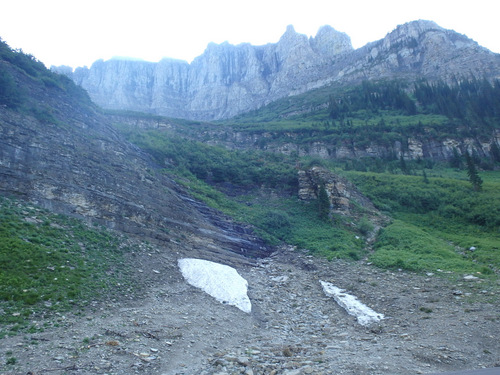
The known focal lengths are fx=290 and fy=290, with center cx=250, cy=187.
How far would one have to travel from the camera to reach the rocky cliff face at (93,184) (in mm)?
18125

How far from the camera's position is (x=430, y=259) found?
64.6 feet

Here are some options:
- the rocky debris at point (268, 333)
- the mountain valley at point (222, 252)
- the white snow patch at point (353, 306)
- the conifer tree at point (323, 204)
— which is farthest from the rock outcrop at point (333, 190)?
the white snow patch at point (353, 306)

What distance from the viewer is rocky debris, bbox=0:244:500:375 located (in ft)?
26.4

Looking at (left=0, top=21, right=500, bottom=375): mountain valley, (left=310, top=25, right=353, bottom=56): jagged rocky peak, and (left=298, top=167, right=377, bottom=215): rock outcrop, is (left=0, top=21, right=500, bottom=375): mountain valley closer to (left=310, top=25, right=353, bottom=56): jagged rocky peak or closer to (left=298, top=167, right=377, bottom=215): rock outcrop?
(left=298, top=167, right=377, bottom=215): rock outcrop

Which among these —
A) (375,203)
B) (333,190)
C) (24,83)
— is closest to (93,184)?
(24,83)

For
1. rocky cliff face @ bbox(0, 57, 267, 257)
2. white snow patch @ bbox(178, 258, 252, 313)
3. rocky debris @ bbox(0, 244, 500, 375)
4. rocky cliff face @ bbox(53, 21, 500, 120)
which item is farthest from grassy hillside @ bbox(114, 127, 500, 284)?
rocky cliff face @ bbox(53, 21, 500, 120)

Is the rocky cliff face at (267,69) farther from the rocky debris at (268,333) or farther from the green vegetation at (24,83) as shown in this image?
the rocky debris at (268,333)

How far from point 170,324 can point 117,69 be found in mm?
179381

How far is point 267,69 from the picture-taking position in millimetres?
158125

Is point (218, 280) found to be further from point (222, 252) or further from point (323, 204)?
point (323, 204)

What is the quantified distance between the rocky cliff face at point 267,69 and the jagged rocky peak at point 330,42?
0.50 m

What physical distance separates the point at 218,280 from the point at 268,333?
5596 millimetres

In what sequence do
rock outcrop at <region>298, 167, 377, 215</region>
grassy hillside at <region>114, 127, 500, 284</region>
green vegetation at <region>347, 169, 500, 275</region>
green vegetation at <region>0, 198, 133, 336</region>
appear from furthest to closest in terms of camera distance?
rock outcrop at <region>298, 167, 377, 215</region>, grassy hillside at <region>114, 127, 500, 284</region>, green vegetation at <region>347, 169, 500, 275</region>, green vegetation at <region>0, 198, 133, 336</region>

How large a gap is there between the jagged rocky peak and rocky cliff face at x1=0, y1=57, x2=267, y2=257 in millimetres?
144458
